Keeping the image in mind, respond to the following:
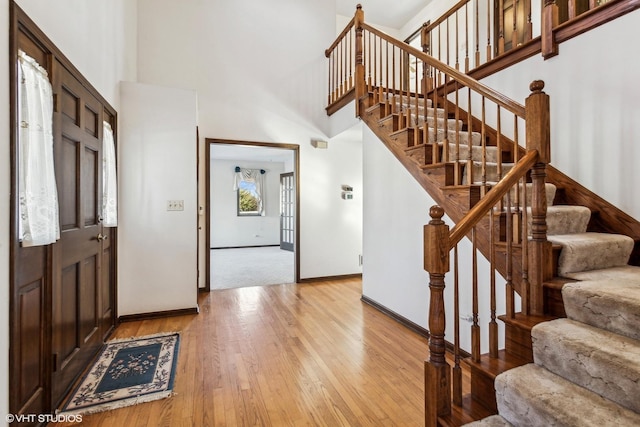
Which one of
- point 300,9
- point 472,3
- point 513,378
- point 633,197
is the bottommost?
point 513,378

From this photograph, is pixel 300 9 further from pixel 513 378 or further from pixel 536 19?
pixel 513 378

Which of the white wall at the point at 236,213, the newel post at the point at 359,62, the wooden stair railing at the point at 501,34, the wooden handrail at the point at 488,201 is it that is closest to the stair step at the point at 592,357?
the wooden handrail at the point at 488,201

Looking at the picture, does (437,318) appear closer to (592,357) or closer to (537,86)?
(592,357)

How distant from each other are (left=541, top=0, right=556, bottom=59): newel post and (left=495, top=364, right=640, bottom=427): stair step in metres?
2.37

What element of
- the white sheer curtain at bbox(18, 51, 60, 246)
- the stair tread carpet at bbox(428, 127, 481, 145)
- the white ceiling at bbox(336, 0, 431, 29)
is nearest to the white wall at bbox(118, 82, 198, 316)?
the white sheer curtain at bbox(18, 51, 60, 246)

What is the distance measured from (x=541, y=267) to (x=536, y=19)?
363 centimetres

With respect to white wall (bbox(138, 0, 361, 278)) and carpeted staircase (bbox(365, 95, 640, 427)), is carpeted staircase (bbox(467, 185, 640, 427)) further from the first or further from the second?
white wall (bbox(138, 0, 361, 278))

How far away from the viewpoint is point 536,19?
12.2 feet

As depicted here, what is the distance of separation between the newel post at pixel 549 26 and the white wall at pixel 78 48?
336 centimetres

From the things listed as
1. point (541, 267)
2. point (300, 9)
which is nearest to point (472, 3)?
point (300, 9)

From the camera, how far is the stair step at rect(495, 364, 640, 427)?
1.11m

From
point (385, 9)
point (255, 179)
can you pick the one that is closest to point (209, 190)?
point (385, 9)

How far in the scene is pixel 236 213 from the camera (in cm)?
876

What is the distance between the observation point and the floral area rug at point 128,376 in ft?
6.11
